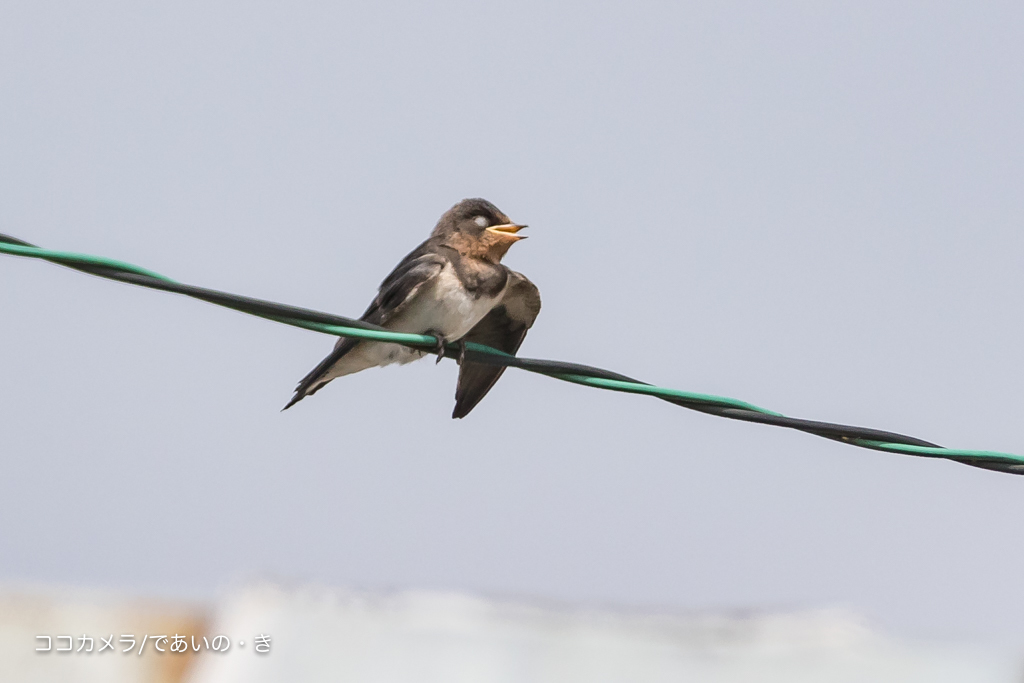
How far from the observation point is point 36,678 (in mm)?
9406

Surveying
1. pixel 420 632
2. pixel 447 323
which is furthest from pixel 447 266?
pixel 420 632

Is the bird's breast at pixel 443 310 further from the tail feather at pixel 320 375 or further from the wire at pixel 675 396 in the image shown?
the wire at pixel 675 396

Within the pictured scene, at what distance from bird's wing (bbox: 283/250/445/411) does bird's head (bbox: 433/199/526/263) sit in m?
0.28

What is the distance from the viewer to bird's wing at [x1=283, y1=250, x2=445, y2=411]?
265 inches

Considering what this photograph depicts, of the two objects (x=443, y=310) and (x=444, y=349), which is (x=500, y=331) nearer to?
(x=443, y=310)

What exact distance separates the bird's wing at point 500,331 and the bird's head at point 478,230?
22cm

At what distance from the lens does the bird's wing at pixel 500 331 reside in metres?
7.29

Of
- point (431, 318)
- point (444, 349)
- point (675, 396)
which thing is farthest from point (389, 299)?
point (675, 396)

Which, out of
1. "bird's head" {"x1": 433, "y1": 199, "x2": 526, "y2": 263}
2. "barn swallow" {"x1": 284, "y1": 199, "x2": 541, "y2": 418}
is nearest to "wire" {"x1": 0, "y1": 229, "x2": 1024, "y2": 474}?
"barn swallow" {"x1": 284, "y1": 199, "x2": 541, "y2": 418}

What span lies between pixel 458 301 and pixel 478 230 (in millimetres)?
721

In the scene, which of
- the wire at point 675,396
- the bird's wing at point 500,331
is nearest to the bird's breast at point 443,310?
the bird's wing at point 500,331

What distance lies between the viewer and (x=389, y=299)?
680 centimetres

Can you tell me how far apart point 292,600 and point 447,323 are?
4.22 m

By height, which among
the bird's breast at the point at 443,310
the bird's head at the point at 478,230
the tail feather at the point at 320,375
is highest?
the bird's head at the point at 478,230
